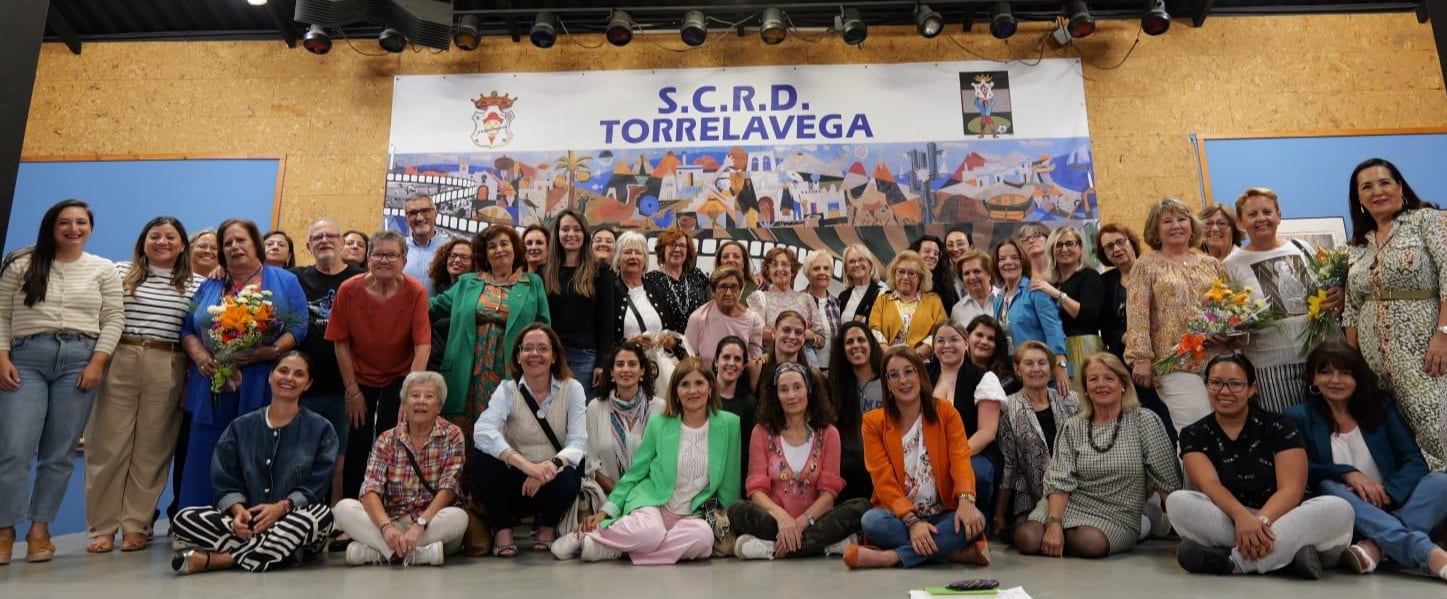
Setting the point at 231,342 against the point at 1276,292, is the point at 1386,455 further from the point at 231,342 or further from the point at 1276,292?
the point at 231,342

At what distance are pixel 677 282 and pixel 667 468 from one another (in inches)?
58.7

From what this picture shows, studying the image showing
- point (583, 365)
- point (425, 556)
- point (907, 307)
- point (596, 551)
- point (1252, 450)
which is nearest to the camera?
point (1252, 450)

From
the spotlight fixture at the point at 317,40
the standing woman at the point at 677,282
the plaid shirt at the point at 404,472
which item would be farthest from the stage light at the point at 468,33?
the plaid shirt at the point at 404,472

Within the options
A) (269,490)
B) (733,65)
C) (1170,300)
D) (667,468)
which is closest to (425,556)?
(269,490)

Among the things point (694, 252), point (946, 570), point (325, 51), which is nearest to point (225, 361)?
point (694, 252)

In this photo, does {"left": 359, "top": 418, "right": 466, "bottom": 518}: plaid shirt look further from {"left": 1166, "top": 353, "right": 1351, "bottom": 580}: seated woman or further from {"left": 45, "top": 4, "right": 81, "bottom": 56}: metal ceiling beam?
{"left": 45, "top": 4, "right": 81, "bottom": 56}: metal ceiling beam

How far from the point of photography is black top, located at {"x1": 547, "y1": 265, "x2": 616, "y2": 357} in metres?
4.64

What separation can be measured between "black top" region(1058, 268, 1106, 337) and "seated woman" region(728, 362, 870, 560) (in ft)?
5.27

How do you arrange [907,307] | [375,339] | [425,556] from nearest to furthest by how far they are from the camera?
[425,556] < [375,339] < [907,307]

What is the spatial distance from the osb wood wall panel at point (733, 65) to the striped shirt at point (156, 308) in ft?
10.5

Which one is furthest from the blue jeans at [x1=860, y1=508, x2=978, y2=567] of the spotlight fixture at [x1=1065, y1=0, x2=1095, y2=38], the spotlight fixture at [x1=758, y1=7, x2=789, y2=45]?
the spotlight fixture at [x1=1065, y1=0, x2=1095, y2=38]

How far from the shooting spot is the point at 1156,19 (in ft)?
23.3

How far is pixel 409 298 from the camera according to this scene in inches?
171

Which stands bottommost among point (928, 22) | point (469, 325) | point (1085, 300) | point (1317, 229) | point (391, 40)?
point (469, 325)
